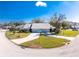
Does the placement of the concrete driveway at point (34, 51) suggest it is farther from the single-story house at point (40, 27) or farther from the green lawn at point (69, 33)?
the single-story house at point (40, 27)

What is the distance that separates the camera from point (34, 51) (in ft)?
16.7

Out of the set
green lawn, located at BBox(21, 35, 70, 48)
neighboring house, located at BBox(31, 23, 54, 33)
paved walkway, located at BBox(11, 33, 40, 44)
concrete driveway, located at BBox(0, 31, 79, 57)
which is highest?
neighboring house, located at BBox(31, 23, 54, 33)

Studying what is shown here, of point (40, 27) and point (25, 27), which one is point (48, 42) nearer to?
point (40, 27)

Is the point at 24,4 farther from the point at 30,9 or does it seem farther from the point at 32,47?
the point at 32,47

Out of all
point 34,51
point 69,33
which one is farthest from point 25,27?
point 69,33

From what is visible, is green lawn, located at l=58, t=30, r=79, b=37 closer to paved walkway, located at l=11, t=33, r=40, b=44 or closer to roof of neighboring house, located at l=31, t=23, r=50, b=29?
roof of neighboring house, located at l=31, t=23, r=50, b=29

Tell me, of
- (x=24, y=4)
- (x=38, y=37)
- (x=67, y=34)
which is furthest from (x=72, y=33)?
(x=24, y=4)

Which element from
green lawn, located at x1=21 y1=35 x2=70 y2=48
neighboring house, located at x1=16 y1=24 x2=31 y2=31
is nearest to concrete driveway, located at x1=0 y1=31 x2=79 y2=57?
green lawn, located at x1=21 y1=35 x2=70 y2=48

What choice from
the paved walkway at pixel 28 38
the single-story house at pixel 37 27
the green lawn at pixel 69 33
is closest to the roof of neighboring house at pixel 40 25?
the single-story house at pixel 37 27

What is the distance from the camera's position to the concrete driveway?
5062mm

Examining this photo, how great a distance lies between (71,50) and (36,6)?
0.88m

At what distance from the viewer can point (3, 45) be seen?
5.11 meters

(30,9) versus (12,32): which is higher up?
(30,9)

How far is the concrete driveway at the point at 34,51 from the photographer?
5.06 metres
